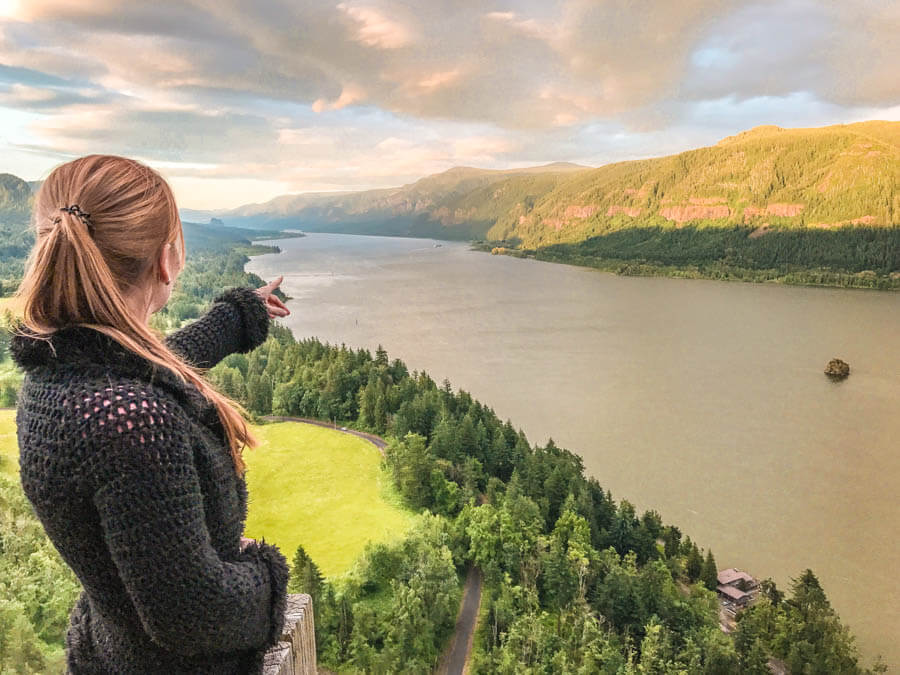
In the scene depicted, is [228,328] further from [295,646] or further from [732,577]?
[732,577]

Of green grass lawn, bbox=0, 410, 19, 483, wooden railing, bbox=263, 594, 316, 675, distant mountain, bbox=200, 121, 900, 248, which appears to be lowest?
green grass lawn, bbox=0, 410, 19, 483

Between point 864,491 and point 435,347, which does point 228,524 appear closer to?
point 864,491

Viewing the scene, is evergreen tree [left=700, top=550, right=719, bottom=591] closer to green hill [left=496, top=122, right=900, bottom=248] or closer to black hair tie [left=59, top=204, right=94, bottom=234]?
black hair tie [left=59, top=204, right=94, bottom=234]

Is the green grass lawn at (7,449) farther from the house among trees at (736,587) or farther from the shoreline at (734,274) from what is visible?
the shoreline at (734,274)

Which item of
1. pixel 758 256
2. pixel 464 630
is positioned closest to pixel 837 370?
pixel 464 630

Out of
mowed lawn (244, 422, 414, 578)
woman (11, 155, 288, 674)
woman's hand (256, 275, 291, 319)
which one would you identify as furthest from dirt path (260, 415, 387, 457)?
woman (11, 155, 288, 674)

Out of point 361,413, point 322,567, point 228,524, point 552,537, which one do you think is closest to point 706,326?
point 361,413

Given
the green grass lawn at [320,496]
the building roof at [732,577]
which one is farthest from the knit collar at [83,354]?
the building roof at [732,577]
